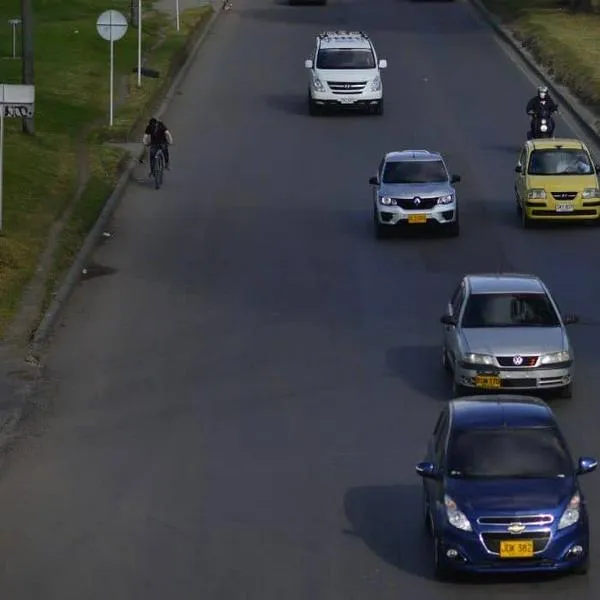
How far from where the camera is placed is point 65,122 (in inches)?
1730

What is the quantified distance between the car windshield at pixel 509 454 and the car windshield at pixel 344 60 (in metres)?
32.7

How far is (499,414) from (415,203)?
680 inches

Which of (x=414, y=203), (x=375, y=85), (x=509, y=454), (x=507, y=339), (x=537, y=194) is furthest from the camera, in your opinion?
(x=375, y=85)

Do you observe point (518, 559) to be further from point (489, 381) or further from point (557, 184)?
point (557, 184)

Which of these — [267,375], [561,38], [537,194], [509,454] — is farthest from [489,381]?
[561,38]

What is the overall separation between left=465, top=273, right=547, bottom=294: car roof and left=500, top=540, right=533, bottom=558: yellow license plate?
823 cm

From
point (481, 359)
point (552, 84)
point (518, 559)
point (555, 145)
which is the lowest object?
point (552, 84)

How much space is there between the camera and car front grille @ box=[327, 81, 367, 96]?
47.2 m

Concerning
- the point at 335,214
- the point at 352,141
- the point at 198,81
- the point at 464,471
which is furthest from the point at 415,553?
the point at 198,81

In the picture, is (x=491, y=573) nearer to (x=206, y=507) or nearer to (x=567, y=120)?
(x=206, y=507)

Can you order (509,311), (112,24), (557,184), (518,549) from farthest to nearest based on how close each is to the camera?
(112,24) < (557,184) < (509,311) < (518,549)

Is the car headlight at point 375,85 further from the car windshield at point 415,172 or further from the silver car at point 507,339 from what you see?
the silver car at point 507,339

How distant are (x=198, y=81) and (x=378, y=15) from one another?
684 inches

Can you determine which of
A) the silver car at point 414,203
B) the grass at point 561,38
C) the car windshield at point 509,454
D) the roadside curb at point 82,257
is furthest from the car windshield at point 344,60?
the car windshield at point 509,454
